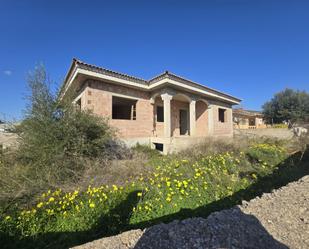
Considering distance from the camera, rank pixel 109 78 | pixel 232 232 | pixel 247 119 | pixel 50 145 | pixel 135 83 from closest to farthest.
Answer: pixel 232 232, pixel 50 145, pixel 109 78, pixel 135 83, pixel 247 119

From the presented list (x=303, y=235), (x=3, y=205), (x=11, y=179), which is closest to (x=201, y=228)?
(x=303, y=235)

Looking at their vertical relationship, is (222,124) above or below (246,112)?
below

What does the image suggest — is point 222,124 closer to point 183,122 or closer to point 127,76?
point 183,122

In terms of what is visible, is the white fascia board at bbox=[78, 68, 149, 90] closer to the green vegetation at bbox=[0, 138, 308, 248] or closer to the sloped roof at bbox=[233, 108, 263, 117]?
the green vegetation at bbox=[0, 138, 308, 248]

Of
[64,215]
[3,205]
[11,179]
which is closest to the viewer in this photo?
[64,215]

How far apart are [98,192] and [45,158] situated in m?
2.44

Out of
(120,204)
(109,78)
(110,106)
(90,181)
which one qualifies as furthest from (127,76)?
(120,204)

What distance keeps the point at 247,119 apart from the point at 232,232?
30.3m

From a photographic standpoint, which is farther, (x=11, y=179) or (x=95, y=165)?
(x=95, y=165)

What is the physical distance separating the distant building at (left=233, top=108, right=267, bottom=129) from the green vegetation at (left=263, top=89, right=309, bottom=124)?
1.29 metres

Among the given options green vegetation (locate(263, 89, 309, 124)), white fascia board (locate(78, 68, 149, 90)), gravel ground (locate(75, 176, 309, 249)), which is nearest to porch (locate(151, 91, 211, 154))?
white fascia board (locate(78, 68, 149, 90))

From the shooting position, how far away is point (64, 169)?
15.8 ft

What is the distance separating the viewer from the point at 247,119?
2920 cm

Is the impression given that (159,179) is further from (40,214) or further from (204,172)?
(40,214)
